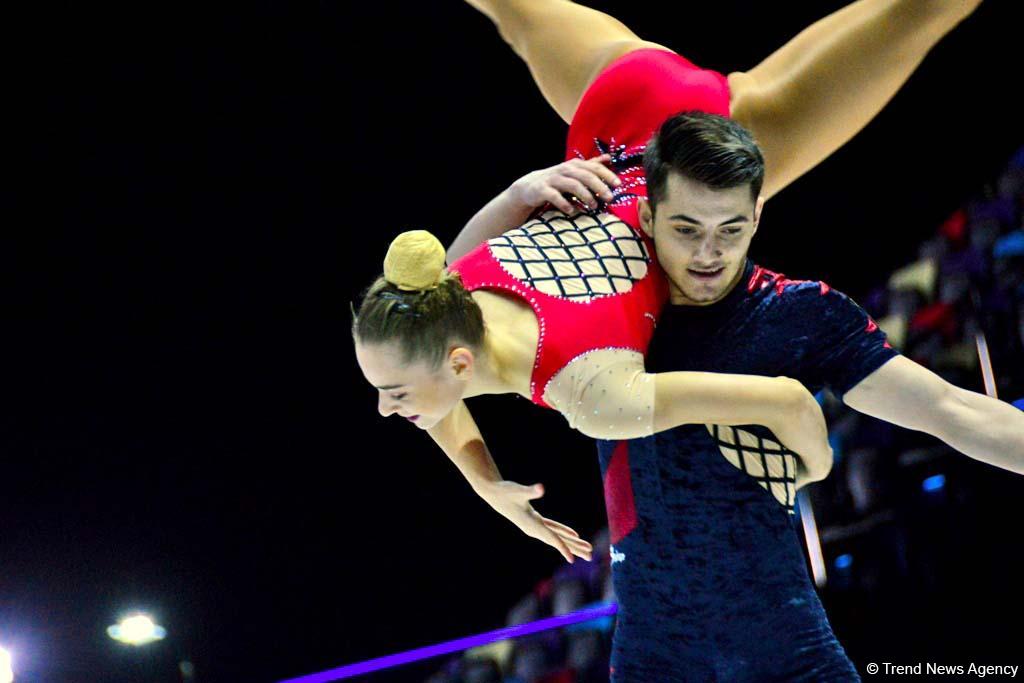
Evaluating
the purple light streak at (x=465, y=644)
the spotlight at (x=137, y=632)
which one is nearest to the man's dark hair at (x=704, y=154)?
the purple light streak at (x=465, y=644)

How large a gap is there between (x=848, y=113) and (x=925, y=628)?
2.68 feet

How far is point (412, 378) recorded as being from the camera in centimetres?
156

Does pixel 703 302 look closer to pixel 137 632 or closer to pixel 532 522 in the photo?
pixel 532 522

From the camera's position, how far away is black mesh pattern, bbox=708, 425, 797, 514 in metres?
1.64

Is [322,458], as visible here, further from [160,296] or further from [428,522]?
[160,296]

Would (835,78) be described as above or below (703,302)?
above

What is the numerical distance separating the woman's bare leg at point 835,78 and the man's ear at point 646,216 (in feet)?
1.02

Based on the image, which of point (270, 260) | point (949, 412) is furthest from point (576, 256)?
point (270, 260)

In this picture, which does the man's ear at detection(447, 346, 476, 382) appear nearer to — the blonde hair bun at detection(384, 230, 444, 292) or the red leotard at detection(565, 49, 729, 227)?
the blonde hair bun at detection(384, 230, 444, 292)

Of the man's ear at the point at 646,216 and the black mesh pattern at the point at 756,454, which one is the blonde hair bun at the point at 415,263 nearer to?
the man's ear at the point at 646,216

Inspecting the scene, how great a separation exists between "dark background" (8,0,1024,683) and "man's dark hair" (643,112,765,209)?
4.87 ft

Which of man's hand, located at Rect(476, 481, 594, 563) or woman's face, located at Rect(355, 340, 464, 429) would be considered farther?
man's hand, located at Rect(476, 481, 594, 563)

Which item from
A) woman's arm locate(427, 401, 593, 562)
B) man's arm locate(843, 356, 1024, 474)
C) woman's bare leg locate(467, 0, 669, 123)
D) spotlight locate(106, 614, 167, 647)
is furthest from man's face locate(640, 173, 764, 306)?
spotlight locate(106, 614, 167, 647)

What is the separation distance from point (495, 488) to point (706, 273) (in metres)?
0.46
